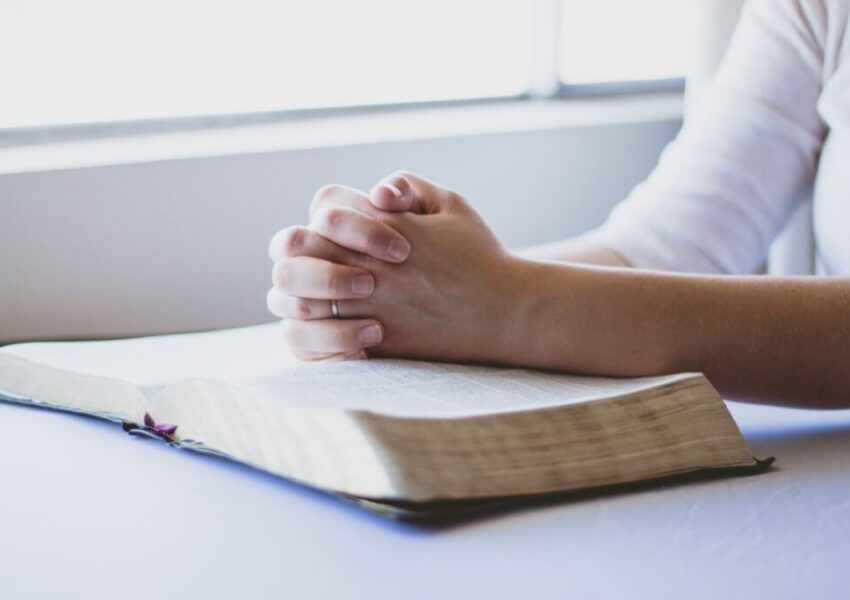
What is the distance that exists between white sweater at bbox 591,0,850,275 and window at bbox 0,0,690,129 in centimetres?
41

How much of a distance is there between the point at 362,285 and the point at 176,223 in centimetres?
42

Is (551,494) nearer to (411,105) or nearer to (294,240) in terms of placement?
(294,240)

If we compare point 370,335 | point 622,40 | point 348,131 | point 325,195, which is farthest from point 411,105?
point 370,335

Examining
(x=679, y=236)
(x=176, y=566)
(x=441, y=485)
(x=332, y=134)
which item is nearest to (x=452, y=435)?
(x=441, y=485)

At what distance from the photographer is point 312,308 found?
0.76 m

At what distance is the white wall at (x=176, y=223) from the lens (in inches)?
40.9

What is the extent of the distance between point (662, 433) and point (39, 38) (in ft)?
2.63

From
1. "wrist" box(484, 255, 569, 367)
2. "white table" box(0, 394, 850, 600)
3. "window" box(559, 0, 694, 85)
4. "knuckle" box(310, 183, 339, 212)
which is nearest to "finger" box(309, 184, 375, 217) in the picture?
"knuckle" box(310, 183, 339, 212)

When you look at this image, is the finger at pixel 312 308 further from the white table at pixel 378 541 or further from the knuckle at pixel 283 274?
the white table at pixel 378 541

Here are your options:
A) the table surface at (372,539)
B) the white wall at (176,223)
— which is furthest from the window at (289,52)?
the table surface at (372,539)

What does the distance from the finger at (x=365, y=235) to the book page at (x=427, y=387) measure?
0.22 ft

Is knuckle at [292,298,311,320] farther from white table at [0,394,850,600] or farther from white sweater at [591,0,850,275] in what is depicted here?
white sweater at [591,0,850,275]

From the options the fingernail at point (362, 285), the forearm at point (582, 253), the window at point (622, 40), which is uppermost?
the window at point (622, 40)

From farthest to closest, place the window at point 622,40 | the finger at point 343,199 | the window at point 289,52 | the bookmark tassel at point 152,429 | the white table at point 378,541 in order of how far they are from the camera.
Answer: the window at point 622,40, the window at point 289,52, the finger at point 343,199, the bookmark tassel at point 152,429, the white table at point 378,541
